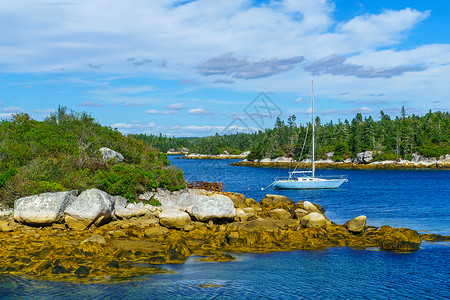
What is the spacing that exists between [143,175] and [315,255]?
16.4m

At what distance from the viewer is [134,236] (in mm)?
23938

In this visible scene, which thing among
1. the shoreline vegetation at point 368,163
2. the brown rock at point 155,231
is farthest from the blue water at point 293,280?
the shoreline vegetation at point 368,163

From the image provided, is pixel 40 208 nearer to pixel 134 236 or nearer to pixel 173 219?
pixel 134 236

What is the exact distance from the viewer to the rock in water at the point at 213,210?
2745 centimetres

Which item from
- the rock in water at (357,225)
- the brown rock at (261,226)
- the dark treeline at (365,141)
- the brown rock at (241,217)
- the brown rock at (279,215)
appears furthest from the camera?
the dark treeline at (365,141)

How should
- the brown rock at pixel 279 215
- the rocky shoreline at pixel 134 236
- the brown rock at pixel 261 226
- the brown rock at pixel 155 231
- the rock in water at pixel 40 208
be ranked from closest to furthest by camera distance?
the rocky shoreline at pixel 134 236, the brown rock at pixel 155 231, the rock in water at pixel 40 208, the brown rock at pixel 261 226, the brown rock at pixel 279 215

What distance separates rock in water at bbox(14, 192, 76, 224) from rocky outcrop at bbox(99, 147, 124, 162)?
11.8 meters

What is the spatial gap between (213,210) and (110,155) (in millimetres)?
15104

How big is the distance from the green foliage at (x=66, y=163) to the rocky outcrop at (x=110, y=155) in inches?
25.1

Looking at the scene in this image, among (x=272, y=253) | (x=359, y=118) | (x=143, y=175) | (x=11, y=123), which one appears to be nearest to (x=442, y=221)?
(x=272, y=253)

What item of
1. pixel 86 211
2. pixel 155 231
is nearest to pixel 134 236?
pixel 155 231

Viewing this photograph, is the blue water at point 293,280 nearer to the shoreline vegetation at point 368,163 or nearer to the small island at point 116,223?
the small island at point 116,223

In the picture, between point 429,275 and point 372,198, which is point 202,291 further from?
point 372,198

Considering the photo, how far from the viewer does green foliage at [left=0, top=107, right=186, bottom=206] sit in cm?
2817
